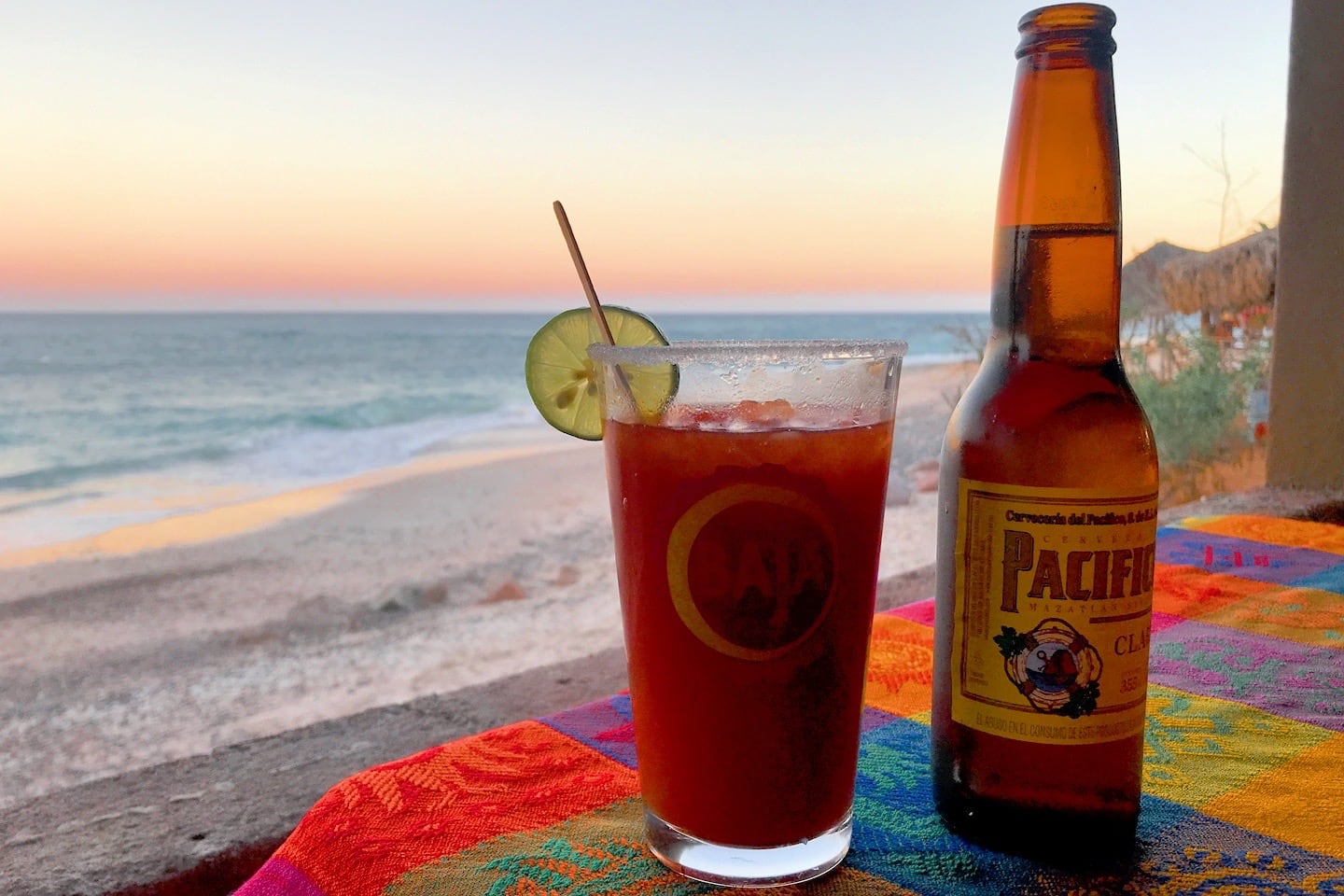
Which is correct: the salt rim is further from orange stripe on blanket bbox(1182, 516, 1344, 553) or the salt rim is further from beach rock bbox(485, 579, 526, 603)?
beach rock bbox(485, 579, 526, 603)

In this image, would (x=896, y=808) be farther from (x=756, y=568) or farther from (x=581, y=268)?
(x=581, y=268)

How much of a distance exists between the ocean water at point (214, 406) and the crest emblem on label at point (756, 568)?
4977 mm

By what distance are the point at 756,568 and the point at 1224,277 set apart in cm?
556

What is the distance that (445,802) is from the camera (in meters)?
0.71

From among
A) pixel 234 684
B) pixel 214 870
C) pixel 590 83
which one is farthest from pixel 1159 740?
pixel 590 83

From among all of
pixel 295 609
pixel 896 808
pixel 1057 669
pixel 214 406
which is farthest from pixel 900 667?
pixel 214 406

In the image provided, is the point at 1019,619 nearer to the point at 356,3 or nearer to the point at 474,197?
the point at 474,197

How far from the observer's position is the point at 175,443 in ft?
36.8

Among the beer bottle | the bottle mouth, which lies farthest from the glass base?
the bottle mouth

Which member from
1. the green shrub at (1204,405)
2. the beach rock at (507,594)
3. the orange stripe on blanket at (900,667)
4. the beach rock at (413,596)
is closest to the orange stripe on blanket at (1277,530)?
the orange stripe on blanket at (900,667)

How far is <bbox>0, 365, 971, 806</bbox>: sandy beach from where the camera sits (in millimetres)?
4125

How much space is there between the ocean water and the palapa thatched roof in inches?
51.4

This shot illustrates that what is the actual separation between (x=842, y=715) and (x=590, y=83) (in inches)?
250

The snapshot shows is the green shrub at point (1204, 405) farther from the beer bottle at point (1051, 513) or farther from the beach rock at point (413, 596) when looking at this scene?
the beer bottle at point (1051, 513)
